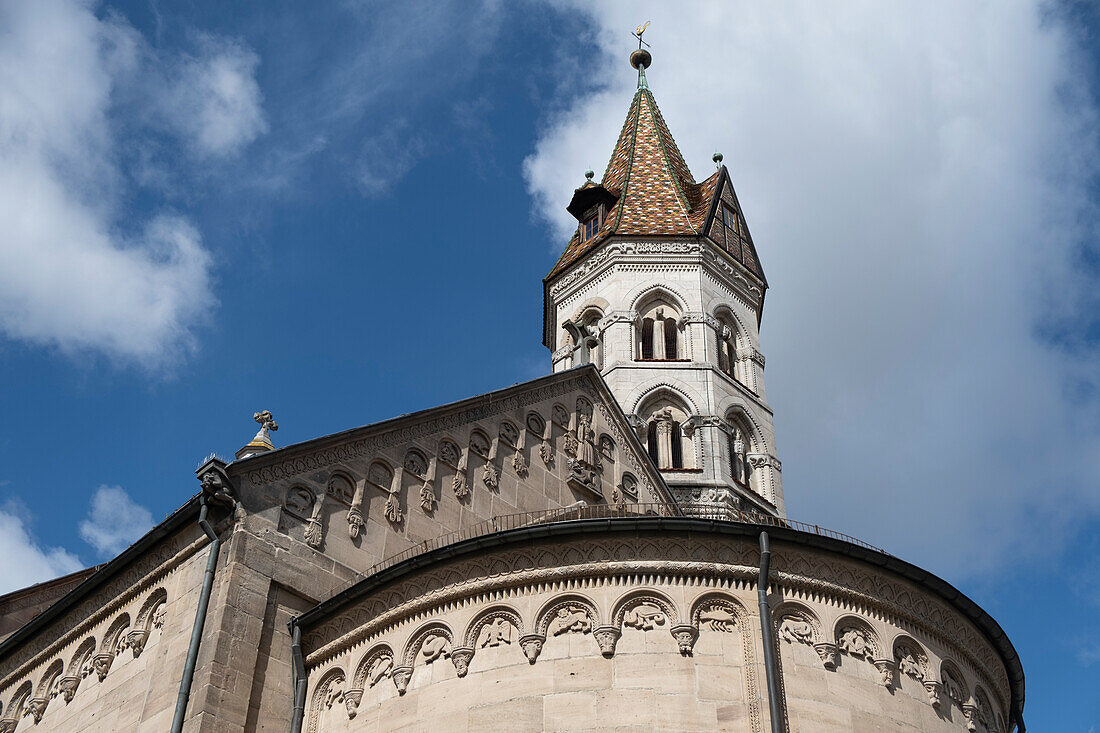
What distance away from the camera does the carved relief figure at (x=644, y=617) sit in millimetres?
14086

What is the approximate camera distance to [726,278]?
3438 cm

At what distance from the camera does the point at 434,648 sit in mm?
14734

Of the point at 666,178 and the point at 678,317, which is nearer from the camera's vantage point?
the point at 678,317

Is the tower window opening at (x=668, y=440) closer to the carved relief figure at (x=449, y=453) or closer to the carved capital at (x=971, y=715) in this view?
the carved relief figure at (x=449, y=453)

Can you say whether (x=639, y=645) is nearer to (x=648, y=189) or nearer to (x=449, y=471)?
(x=449, y=471)

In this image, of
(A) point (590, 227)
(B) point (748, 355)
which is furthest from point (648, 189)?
(B) point (748, 355)

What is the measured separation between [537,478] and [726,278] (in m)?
15.3

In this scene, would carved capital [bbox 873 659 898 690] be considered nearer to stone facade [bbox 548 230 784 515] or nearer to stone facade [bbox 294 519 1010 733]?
stone facade [bbox 294 519 1010 733]

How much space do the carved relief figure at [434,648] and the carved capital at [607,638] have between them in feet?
6.38

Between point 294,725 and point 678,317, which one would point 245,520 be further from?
point 678,317

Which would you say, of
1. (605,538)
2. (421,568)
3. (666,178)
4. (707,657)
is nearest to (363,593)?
(421,568)

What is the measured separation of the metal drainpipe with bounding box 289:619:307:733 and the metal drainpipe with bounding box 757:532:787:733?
19.6 feet

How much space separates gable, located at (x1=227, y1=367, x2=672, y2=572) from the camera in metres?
16.8

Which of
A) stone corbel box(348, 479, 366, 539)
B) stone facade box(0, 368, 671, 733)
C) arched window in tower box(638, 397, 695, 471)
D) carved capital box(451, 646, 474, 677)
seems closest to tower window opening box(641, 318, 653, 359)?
arched window in tower box(638, 397, 695, 471)
